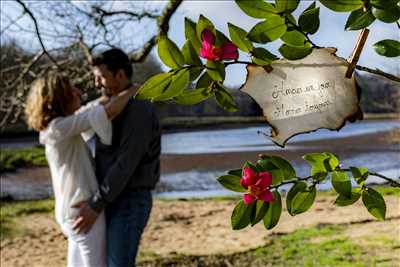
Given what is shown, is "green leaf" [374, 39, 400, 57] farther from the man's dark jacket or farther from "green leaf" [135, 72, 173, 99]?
the man's dark jacket

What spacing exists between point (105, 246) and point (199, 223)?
472 centimetres

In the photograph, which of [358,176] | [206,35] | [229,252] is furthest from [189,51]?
[229,252]

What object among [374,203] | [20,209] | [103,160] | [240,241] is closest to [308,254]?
[240,241]

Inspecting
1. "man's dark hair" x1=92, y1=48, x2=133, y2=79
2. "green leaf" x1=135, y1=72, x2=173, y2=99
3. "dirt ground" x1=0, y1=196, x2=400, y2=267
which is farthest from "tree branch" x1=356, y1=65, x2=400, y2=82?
"dirt ground" x1=0, y1=196, x2=400, y2=267

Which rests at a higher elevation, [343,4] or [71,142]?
[343,4]

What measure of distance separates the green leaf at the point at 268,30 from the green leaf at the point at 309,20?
0.02 meters

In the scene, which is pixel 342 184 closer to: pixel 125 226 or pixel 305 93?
pixel 305 93

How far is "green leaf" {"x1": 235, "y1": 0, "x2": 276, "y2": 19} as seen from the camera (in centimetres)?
64

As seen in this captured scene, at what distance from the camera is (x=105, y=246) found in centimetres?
238

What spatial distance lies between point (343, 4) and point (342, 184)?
→ 23 centimetres

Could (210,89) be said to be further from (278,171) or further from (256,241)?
(256,241)

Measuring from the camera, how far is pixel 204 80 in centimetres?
75

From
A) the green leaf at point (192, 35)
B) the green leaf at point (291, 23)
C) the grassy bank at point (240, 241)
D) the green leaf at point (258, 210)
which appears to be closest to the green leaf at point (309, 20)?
the green leaf at point (291, 23)

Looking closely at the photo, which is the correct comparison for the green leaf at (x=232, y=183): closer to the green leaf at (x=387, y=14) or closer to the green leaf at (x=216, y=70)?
the green leaf at (x=216, y=70)
